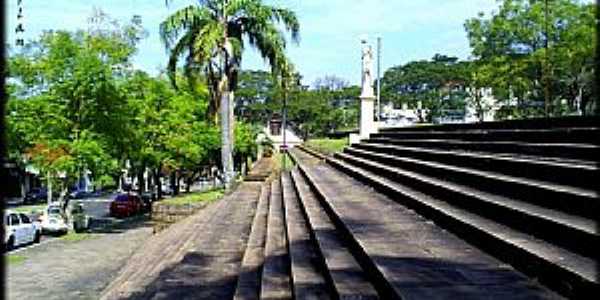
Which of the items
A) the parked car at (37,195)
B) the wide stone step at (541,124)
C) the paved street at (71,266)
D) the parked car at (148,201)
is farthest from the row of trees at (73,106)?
the parked car at (37,195)

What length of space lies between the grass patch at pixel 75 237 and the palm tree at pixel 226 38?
5.92m

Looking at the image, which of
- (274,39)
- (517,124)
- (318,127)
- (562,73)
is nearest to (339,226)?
(517,124)

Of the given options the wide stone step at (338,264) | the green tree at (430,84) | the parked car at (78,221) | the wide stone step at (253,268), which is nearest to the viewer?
the wide stone step at (338,264)

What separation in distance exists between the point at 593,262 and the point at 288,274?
2.93 m

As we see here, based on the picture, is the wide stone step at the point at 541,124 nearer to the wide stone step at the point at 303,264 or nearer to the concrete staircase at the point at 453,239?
the concrete staircase at the point at 453,239

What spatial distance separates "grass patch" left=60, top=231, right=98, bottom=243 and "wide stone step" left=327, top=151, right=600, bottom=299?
18792mm

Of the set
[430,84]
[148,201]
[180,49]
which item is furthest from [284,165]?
[430,84]

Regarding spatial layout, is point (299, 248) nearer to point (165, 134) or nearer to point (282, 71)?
point (282, 71)

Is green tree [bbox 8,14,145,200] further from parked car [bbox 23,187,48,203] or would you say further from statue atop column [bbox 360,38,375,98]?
parked car [bbox 23,187,48,203]

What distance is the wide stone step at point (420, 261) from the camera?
3.77m

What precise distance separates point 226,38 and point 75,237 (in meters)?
9.30

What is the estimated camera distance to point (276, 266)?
6.41 metres

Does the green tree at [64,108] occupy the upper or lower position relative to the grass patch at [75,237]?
upper

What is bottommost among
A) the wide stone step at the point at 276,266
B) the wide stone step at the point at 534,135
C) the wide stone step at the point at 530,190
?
the wide stone step at the point at 276,266
